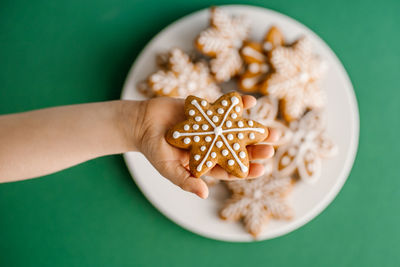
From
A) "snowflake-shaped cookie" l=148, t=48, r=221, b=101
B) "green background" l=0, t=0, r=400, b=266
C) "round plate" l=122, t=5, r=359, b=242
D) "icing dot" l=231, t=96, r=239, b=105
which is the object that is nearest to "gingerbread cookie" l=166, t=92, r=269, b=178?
"icing dot" l=231, t=96, r=239, b=105

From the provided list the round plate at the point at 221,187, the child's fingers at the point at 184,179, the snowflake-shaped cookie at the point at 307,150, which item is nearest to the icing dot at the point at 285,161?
the snowflake-shaped cookie at the point at 307,150

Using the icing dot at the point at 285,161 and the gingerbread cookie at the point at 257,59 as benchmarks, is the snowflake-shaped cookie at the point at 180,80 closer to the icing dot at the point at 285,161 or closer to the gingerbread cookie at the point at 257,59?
the gingerbread cookie at the point at 257,59

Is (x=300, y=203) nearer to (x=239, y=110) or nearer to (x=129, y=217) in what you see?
(x=239, y=110)

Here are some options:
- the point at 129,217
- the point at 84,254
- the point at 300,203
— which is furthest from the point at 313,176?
the point at 84,254

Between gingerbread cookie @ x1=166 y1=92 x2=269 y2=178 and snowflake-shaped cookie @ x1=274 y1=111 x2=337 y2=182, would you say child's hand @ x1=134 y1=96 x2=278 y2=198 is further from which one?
snowflake-shaped cookie @ x1=274 y1=111 x2=337 y2=182

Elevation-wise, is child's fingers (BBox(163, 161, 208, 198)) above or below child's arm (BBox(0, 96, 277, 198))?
below
